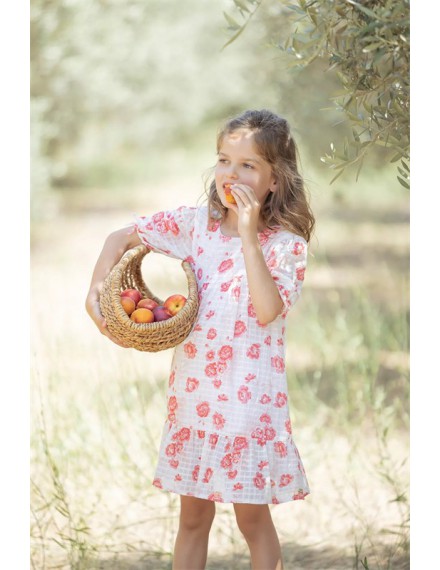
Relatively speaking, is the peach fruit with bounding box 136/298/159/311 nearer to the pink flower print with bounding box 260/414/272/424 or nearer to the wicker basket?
the wicker basket

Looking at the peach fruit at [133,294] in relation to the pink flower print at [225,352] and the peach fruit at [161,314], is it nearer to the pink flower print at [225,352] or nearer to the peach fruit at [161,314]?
the peach fruit at [161,314]

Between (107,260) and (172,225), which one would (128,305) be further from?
(172,225)

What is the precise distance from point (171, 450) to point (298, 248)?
0.76 metres

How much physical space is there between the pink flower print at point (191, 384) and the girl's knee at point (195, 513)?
36 centimetres

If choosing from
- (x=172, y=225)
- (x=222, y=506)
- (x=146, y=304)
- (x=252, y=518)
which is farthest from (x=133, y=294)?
(x=222, y=506)

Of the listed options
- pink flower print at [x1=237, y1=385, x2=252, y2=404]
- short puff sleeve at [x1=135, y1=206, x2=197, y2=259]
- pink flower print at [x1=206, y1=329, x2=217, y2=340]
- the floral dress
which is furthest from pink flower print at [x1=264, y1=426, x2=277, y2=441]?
short puff sleeve at [x1=135, y1=206, x2=197, y2=259]

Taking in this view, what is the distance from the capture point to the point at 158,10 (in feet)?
45.1

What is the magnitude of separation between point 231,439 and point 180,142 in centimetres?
1731

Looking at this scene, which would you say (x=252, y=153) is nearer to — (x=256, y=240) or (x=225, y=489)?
(x=256, y=240)

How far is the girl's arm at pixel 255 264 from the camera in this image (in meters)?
2.71

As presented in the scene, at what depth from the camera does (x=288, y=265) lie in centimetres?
284

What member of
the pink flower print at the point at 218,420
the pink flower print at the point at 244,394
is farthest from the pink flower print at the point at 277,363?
the pink flower print at the point at 218,420

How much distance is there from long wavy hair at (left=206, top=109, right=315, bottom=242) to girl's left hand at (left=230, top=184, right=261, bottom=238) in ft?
0.55
